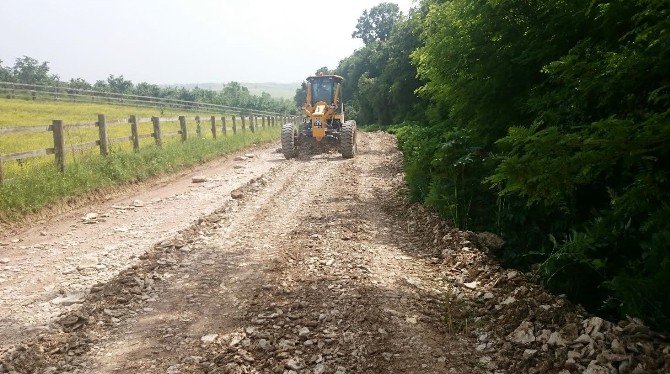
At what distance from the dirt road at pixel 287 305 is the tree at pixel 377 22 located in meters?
60.8

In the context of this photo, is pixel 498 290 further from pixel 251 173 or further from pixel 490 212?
pixel 251 173

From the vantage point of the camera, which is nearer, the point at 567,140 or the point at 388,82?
the point at 567,140

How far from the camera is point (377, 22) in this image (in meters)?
64.9

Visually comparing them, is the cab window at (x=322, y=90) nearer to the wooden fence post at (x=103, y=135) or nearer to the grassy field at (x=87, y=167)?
the grassy field at (x=87, y=167)

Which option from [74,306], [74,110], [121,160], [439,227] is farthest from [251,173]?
[74,110]

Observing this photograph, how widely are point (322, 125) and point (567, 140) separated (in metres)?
14.0

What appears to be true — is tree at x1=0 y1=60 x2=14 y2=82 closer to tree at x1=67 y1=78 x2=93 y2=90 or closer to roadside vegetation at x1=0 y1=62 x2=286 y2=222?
tree at x1=67 y1=78 x2=93 y2=90

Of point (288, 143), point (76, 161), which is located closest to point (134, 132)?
point (76, 161)

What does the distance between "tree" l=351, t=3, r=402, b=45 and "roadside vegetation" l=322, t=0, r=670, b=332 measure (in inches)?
2343

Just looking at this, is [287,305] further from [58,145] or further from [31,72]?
[31,72]

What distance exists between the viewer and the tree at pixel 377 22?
63425 millimetres

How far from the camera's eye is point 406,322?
3.89 meters

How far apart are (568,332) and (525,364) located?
40cm

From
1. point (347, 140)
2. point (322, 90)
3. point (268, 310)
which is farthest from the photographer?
point (322, 90)
